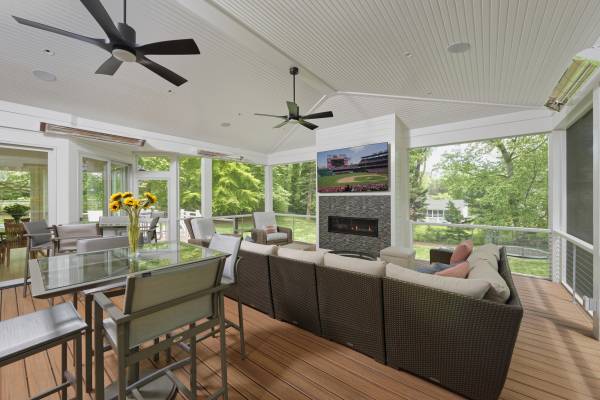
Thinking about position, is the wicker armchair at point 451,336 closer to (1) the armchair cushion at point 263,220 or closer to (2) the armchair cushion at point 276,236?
(2) the armchair cushion at point 276,236

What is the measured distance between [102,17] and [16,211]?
13.3 feet

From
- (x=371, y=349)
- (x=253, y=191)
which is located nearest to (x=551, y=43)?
(x=371, y=349)

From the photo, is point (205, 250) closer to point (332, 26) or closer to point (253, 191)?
point (332, 26)

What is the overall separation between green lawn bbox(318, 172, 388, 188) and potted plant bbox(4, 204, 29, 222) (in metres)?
5.39

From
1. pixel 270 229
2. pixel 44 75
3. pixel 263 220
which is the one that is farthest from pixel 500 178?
pixel 44 75

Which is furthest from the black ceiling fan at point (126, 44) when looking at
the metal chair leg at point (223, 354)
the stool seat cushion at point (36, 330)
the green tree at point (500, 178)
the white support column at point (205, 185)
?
the green tree at point (500, 178)

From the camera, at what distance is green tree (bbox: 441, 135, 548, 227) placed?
6.07 meters

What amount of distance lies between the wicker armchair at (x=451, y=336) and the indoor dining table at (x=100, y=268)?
1.40 metres

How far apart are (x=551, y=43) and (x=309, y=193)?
7.26 meters

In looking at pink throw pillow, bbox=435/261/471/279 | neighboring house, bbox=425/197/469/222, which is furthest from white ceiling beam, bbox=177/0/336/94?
neighboring house, bbox=425/197/469/222

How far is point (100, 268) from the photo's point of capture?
1.90 metres

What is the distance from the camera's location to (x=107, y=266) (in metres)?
1.97

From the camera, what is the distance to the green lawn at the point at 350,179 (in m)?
5.38

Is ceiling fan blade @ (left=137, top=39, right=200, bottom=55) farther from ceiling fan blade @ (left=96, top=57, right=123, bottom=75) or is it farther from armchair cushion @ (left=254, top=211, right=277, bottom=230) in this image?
armchair cushion @ (left=254, top=211, right=277, bottom=230)
